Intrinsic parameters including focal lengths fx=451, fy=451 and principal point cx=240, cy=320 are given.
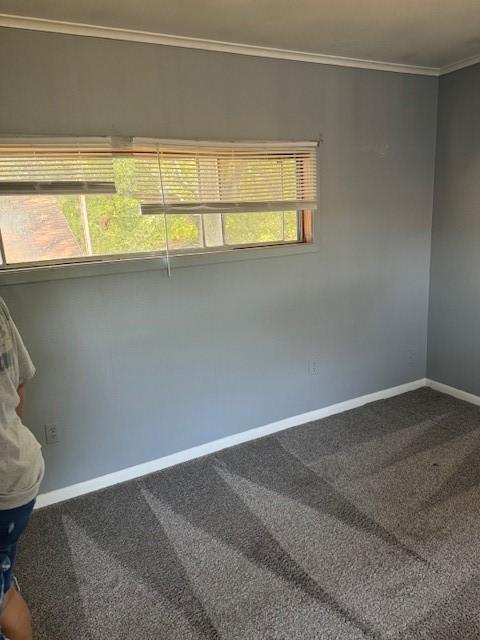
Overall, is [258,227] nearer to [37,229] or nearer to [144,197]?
[144,197]

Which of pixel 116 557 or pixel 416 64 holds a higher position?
pixel 416 64

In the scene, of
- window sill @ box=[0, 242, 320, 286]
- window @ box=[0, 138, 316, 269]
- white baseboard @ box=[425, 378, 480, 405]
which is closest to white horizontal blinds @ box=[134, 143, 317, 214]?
window @ box=[0, 138, 316, 269]

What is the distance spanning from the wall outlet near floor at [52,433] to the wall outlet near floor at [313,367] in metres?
1.69

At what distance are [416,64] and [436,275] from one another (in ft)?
4.97

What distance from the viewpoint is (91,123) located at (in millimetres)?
2248

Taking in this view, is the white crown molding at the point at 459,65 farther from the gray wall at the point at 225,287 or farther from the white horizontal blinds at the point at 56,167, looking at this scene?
the white horizontal blinds at the point at 56,167

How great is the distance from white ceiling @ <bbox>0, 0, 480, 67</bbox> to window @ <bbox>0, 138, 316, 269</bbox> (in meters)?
0.53

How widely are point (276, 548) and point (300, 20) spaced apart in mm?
2524

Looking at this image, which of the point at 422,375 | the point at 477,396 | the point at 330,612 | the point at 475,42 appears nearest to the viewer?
the point at 330,612

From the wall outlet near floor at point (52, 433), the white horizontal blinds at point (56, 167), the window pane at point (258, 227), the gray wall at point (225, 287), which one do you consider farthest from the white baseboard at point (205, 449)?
the white horizontal blinds at point (56, 167)

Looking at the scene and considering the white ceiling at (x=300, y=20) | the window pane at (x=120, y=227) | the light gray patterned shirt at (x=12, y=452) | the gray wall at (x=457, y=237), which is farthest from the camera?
the gray wall at (x=457, y=237)

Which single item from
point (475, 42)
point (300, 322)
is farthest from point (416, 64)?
point (300, 322)

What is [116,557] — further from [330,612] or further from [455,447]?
[455,447]

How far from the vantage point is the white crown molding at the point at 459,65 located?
2979 millimetres
